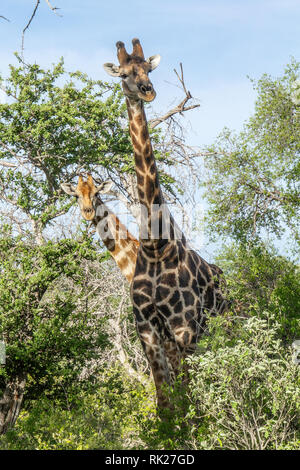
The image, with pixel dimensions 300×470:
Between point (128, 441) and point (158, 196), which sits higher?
point (158, 196)

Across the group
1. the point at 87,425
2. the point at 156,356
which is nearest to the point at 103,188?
the point at 156,356

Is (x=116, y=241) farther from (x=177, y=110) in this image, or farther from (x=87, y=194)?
(x=177, y=110)

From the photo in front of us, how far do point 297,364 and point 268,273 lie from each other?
143 inches

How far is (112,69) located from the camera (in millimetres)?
10523

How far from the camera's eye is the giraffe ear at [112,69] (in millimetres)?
10445

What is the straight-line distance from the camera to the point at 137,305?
1082cm

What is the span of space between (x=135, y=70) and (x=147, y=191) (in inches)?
79.2

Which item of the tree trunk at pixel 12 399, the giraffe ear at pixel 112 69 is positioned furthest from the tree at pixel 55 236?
the giraffe ear at pixel 112 69

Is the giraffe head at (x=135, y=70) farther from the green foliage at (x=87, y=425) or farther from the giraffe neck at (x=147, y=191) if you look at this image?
the green foliage at (x=87, y=425)

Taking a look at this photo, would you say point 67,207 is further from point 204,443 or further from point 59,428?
point 204,443

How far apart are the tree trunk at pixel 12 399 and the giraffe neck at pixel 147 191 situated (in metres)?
4.42

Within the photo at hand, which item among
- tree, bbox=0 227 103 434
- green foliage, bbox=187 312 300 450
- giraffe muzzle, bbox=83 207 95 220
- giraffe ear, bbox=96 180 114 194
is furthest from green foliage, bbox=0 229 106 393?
green foliage, bbox=187 312 300 450

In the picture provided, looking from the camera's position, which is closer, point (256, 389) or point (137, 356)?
point (256, 389)
